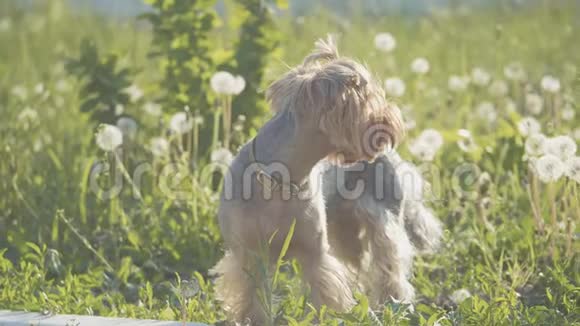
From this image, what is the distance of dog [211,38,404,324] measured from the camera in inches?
164

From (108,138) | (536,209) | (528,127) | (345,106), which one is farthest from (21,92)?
(345,106)

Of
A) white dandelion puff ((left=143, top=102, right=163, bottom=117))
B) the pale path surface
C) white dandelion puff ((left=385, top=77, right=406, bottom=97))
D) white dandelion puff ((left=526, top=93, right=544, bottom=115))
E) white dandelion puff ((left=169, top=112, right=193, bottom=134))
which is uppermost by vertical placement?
white dandelion puff ((left=385, top=77, right=406, bottom=97))

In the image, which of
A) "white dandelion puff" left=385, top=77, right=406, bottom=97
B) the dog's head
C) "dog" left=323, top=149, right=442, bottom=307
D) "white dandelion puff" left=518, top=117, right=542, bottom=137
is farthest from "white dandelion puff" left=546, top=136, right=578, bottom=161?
"white dandelion puff" left=385, top=77, right=406, bottom=97

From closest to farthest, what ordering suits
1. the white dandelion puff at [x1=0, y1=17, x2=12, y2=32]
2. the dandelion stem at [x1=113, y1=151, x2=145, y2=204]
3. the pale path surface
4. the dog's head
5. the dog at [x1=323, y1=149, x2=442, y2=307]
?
the pale path surface
the dog's head
the dog at [x1=323, y1=149, x2=442, y2=307]
the dandelion stem at [x1=113, y1=151, x2=145, y2=204]
the white dandelion puff at [x1=0, y1=17, x2=12, y2=32]

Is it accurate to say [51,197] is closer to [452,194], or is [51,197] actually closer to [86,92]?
[86,92]

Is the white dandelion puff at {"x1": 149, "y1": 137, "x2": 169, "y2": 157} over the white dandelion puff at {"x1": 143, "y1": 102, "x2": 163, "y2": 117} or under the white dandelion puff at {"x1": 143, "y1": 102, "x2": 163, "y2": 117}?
under

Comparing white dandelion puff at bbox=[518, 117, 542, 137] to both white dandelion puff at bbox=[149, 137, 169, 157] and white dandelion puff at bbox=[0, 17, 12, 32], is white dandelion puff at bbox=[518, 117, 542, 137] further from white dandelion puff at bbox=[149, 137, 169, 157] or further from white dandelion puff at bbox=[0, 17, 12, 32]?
white dandelion puff at bbox=[0, 17, 12, 32]

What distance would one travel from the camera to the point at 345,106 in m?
4.14

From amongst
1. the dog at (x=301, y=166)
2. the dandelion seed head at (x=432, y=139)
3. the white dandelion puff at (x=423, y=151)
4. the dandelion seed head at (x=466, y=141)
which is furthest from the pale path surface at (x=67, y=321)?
the dandelion seed head at (x=466, y=141)

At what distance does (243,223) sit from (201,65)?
2.26 m

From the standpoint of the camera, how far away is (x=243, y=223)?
4379 millimetres

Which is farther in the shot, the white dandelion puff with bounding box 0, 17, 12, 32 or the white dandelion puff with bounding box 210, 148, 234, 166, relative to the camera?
the white dandelion puff with bounding box 0, 17, 12, 32

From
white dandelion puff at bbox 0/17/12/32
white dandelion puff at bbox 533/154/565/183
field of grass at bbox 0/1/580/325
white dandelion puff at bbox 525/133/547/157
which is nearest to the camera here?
field of grass at bbox 0/1/580/325

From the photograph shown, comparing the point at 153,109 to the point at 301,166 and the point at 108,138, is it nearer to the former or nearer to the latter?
the point at 108,138
